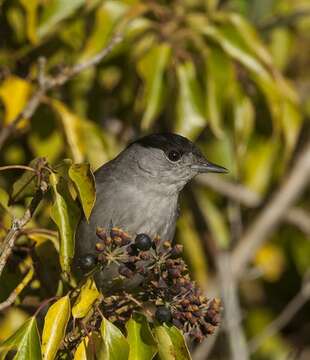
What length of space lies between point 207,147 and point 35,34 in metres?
1.75

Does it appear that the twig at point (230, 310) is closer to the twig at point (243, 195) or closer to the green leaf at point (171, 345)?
the twig at point (243, 195)

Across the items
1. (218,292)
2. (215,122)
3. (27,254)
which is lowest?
(218,292)

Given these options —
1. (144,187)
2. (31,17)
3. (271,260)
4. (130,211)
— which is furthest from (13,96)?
(271,260)

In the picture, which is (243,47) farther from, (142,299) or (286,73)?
(286,73)

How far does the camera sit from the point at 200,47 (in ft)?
16.7

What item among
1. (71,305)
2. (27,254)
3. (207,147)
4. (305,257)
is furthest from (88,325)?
(305,257)

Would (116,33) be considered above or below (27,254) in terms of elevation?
above

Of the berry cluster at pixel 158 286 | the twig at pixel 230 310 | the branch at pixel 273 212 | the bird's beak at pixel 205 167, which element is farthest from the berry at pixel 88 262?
the branch at pixel 273 212

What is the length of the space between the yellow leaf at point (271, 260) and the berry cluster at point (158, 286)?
3.97 metres

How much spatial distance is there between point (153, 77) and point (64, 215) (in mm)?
1654

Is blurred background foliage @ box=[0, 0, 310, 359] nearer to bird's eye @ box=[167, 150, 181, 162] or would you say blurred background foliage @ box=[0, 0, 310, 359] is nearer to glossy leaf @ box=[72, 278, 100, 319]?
bird's eye @ box=[167, 150, 181, 162]

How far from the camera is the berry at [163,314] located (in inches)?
133

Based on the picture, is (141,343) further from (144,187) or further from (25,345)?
(144,187)

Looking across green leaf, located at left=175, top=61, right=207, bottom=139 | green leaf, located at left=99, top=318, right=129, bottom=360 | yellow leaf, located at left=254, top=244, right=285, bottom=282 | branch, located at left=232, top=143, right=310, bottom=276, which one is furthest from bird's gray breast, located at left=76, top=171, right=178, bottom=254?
yellow leaf, located at left=254, top=244, right=285, bottom=282
